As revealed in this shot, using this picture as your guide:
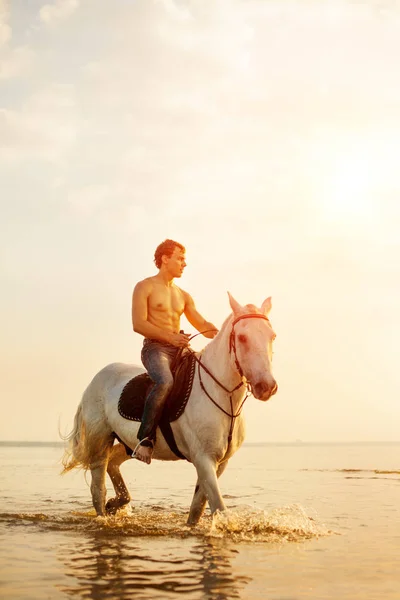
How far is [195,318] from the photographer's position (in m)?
8.98

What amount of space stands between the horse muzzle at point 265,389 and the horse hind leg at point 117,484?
3785 millimetres

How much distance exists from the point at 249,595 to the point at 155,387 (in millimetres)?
3270

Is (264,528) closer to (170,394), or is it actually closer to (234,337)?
(170,394)

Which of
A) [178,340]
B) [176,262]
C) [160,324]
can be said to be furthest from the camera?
[176,262]

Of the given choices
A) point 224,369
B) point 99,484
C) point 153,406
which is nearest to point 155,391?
point 153,406

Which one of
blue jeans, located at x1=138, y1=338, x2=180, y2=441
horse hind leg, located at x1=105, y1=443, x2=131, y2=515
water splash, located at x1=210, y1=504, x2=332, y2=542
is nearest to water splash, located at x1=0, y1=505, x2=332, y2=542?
water splash, located at x1=210, y1=504, x2=332, y2=542

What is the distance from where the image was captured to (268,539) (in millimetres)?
7691

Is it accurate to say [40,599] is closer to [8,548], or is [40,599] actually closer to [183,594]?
[183,594]

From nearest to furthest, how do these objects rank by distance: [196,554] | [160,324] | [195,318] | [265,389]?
[196,554], [265,389], [160,324], [195,318]

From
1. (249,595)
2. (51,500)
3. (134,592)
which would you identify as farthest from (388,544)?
(51,500)

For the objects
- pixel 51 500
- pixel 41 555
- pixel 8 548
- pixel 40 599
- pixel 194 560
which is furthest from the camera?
pixel 51 500

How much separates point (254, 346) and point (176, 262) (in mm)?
2087

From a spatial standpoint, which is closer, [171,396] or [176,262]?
[171,396]

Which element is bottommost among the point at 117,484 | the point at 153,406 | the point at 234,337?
the point at 117,484
